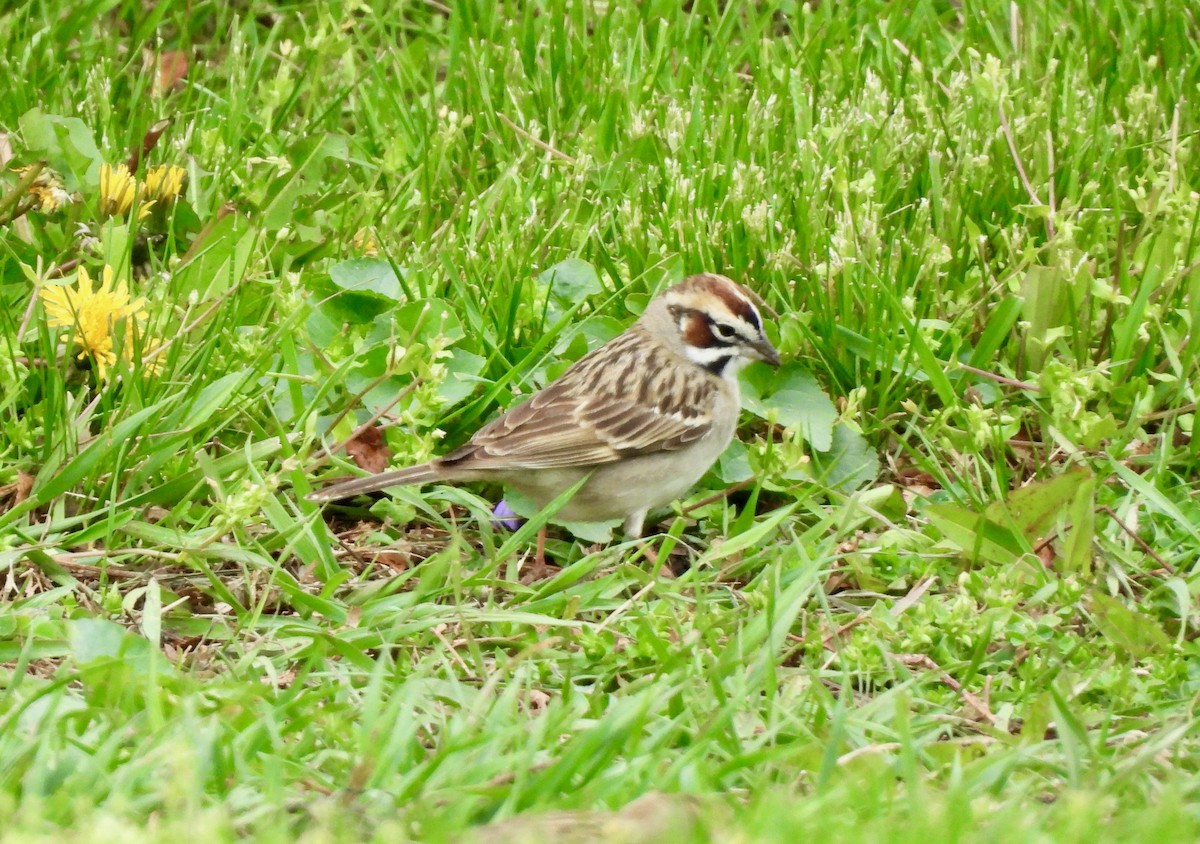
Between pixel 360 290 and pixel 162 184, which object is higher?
pixel 162 184

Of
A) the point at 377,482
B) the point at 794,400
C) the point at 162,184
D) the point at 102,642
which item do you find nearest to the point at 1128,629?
the point at 794,400

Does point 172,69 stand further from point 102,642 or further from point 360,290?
point 102,642

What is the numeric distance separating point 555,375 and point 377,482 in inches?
43.7

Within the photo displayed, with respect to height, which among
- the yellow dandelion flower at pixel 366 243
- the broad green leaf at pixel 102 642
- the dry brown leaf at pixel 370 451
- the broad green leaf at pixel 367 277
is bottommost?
the dry brown leaf at pixel 370 451

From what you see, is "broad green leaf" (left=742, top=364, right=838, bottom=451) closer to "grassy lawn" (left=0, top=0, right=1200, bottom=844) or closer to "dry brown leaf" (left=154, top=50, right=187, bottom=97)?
"grassy lawn" (left=0, top=0, right=1200, bottom=844)

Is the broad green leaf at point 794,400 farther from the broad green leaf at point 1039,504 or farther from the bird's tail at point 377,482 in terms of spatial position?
the bird's tail at point 377,482

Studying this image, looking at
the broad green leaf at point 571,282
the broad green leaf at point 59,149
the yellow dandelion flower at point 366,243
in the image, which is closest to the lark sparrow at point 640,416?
the broad green leaf at point 571,282

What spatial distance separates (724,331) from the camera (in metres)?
6.14

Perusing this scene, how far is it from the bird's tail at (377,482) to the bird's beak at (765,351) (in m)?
1.26

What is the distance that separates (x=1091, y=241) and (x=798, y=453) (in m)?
1.92

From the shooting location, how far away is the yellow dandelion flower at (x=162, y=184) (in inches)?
259

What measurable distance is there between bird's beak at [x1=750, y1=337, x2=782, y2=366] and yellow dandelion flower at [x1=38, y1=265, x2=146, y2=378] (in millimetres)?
2097

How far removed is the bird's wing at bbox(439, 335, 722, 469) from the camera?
580cm

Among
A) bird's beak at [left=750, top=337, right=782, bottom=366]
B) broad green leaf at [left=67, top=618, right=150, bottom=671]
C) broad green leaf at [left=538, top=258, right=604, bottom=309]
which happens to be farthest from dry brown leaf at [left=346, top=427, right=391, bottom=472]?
broad green leaf at [left=67, top=618, right=150, bottom=671]
